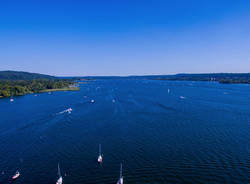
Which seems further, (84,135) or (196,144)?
(84,135)

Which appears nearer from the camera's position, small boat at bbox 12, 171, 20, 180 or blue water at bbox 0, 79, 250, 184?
small boat at bbox 12, 171, 20, 180

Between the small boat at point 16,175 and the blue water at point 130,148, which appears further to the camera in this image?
the blue water at point 130,148

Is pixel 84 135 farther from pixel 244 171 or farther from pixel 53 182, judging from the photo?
pixel 244 171

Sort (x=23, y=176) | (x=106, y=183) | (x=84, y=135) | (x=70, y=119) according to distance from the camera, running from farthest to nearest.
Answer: (x=70, y=119), (x=84, y=135), (x=23, y=176), (x=106, y=183)

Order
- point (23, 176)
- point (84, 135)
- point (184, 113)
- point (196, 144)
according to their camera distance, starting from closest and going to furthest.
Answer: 1. point (23, 176)
2. point (196, 144)
3. point (84, 135)
4. point (184, 113)

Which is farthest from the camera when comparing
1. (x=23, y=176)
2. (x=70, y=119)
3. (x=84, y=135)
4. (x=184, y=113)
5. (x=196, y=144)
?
(x=184, y=113)

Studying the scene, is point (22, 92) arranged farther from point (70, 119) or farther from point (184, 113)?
point (184, 113)

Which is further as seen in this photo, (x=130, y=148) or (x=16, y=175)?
(x=130, y=148)

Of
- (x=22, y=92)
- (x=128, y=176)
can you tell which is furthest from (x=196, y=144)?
(x=22, y=92)

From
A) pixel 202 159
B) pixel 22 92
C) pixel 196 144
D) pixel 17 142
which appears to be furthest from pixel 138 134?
pixel 22 92
